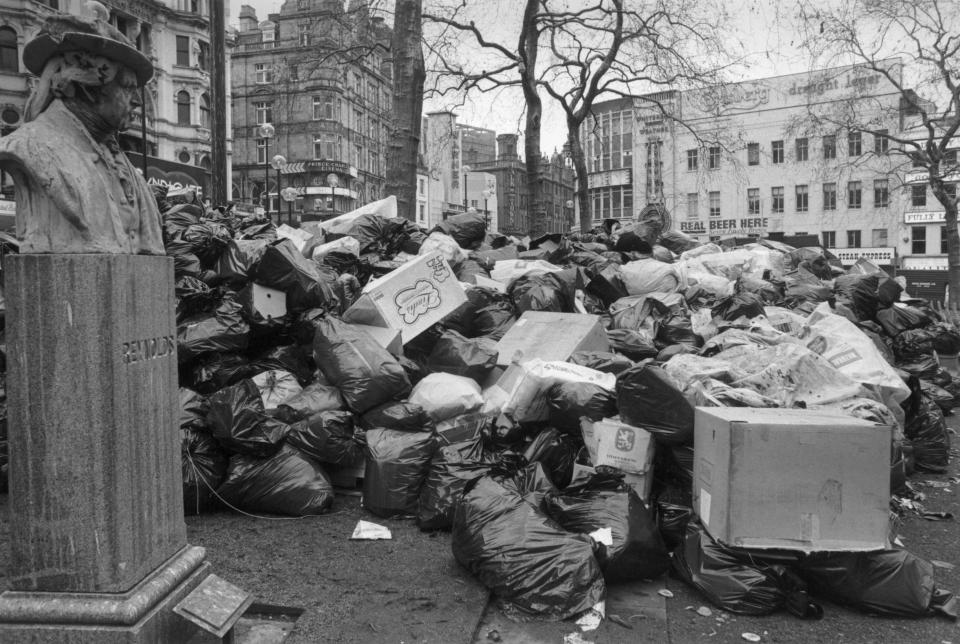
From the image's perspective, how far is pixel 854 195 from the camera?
→ 1574 inches

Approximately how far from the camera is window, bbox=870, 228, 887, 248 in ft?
Result: 127

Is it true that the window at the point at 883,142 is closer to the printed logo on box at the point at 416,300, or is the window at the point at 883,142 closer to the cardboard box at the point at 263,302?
the printed logo on box at the point at 416,300

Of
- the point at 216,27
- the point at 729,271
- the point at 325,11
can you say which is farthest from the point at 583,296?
the point at 325,11

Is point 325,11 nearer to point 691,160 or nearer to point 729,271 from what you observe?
point 729,271

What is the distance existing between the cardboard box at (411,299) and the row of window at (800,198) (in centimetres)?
3992

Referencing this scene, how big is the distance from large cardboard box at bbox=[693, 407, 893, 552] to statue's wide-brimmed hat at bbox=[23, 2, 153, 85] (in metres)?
2.57

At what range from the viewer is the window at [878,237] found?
3878cm

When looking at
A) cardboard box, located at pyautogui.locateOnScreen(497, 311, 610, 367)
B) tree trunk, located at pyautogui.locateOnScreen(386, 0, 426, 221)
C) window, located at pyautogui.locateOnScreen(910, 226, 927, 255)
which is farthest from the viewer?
window, located at pyautogui.locateOnScreen(910, 226, 927, 255)

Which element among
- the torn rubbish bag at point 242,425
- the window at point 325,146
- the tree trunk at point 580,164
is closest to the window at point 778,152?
the tree trunk at point 580,164

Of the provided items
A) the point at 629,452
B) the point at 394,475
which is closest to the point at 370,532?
the point at 394,475

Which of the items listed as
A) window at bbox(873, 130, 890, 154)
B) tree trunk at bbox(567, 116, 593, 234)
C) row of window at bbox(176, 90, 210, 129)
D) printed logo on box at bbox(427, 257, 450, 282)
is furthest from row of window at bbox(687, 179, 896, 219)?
printed logo on box at bbox(427, 257, 450, 282)

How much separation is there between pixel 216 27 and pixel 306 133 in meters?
45.8

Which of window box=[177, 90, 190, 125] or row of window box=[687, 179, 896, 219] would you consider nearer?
window box=[177, 90, 190, 125]

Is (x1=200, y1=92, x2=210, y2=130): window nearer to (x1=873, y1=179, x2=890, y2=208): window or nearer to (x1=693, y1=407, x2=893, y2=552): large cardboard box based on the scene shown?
(x1=873, y1=179, x2=890, y2=208): window
